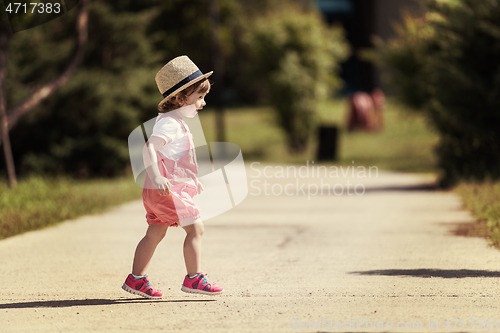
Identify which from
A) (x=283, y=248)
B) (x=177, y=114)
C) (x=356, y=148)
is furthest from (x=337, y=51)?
(x=177, y=114)

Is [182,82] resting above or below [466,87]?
above

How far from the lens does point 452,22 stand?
12.5 meters

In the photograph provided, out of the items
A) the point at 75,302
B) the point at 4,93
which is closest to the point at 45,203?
the point at 4,93

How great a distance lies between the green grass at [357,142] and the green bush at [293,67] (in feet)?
1.94

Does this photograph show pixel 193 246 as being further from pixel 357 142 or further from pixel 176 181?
pixel 357 142

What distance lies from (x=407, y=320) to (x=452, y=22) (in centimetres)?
896

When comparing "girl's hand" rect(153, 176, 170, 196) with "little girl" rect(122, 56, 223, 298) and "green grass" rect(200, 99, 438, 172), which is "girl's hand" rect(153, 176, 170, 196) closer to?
"little girl" rect(122, 56, 223, 298)

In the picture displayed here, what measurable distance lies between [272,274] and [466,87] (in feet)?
24.9

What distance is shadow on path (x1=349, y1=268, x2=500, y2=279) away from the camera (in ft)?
19.8

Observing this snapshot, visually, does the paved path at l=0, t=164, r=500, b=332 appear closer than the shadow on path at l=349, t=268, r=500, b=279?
Yes

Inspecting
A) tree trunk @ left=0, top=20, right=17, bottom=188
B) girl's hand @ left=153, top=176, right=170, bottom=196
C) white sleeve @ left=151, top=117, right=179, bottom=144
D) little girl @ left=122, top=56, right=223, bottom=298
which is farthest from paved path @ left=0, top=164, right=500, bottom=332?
tree trunk @ left=0, top=20, right=17, bottom=188

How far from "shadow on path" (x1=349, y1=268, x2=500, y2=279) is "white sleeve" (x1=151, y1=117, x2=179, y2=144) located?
7.05 ft

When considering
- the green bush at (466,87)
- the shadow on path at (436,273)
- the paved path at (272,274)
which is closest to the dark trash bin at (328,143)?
the green bush at (466,87)

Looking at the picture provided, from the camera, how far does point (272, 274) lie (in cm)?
635
